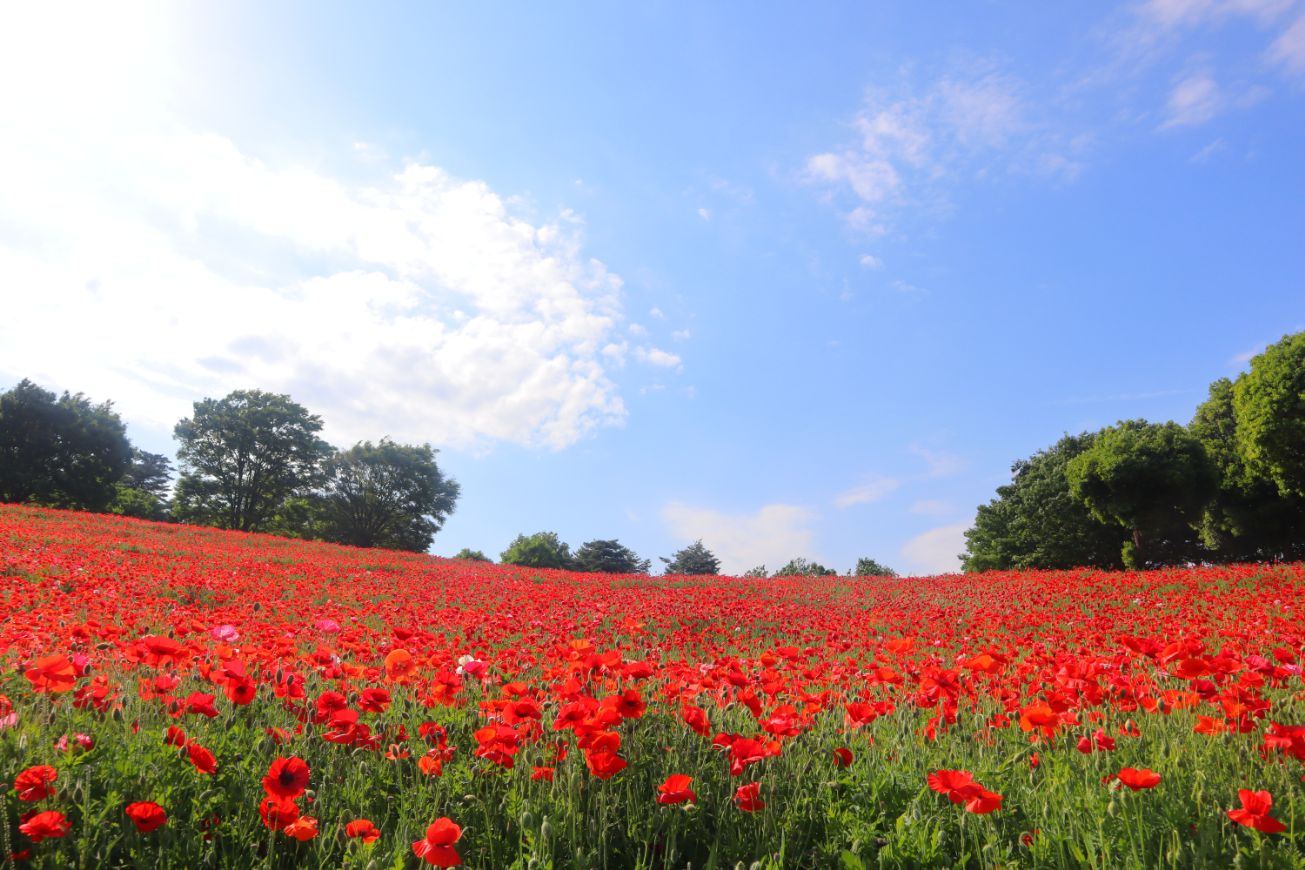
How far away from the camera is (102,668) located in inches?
205

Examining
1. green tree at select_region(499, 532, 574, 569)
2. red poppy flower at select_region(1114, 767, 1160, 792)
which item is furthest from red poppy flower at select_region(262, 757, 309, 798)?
green tree at select_region(499, 532, 574, 569)

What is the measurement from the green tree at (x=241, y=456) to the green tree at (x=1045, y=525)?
147 feet

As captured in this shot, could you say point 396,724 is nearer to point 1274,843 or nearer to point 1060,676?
point 1060,676

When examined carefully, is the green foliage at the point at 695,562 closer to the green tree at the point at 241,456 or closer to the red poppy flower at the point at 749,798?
the green tree at the point at 241,456

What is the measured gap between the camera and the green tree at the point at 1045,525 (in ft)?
119

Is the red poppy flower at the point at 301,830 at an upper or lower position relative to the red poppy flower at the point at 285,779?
lower

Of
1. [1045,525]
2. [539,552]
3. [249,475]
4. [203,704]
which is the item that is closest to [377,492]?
[249,475]

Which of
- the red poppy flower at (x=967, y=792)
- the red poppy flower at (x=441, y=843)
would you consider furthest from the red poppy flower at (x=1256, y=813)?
the red poppy flower at (x=441, y=843)

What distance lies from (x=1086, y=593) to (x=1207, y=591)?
2317 millimetres

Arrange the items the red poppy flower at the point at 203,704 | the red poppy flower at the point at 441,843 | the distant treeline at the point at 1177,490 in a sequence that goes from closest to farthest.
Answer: the red poppy flower at the point at 441,843
the red poppy flower at the point at 203,704
the distant treeline at the point at 1177,490

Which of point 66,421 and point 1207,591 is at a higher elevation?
point 66,421

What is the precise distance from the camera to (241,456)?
49.6m

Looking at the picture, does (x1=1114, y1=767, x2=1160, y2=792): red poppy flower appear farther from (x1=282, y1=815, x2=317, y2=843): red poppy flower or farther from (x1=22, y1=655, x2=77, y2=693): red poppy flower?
(x1=22, y1=655, x2=77, y2=693): red poppy flower

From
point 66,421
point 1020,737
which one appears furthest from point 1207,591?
point 66,421
